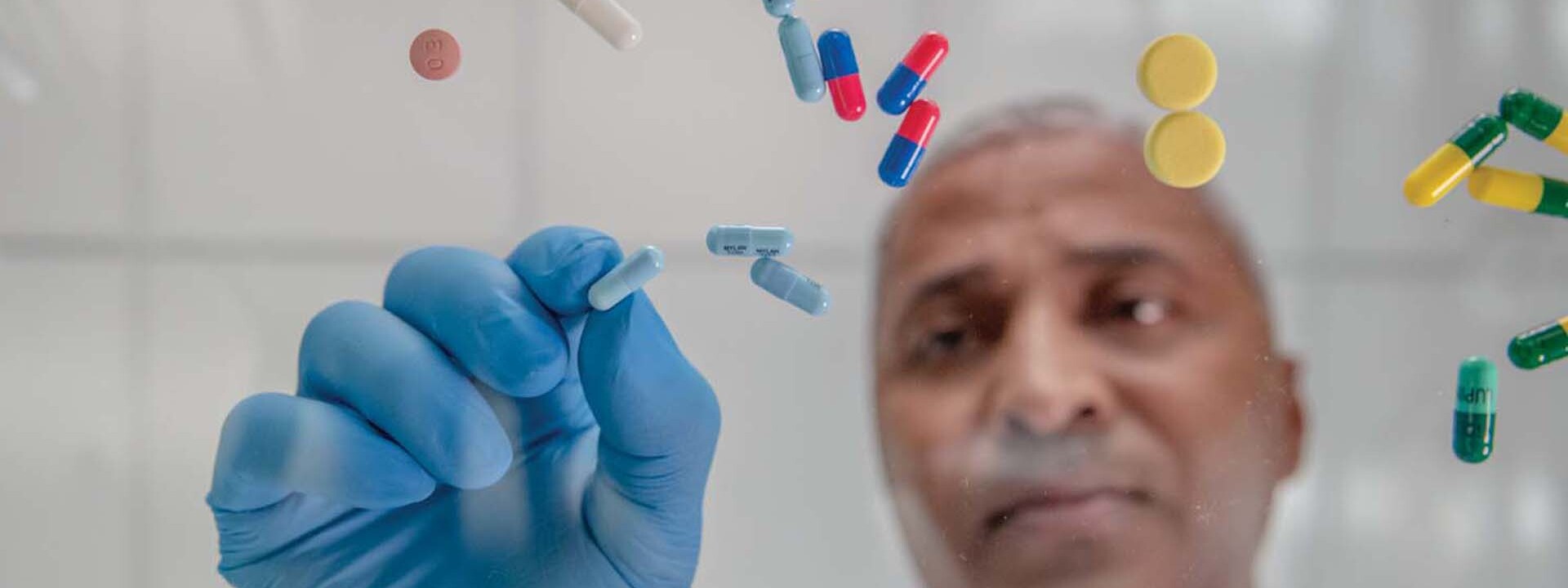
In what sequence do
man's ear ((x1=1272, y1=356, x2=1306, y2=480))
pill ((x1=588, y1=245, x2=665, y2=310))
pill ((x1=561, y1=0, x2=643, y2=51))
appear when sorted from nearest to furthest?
pill ((x1=588, y1=245, x2=665, y2=310)) < pill ((x1=561, y1=0, x2=643, y2=51)) < man's ear ((x1=1272, y1=356, x2=1306, y2=480))

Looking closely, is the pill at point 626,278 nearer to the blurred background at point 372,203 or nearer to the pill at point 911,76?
the blurred background at point 372,203

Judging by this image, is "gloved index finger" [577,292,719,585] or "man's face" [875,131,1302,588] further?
"man's face" [875,131,1302,588]

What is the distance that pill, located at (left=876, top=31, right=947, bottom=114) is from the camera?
958 millimetres

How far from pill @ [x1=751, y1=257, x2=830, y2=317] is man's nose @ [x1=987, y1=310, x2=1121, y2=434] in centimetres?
20

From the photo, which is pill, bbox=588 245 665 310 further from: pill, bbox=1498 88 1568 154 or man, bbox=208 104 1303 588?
pill, bbox=1498 88 1568 154

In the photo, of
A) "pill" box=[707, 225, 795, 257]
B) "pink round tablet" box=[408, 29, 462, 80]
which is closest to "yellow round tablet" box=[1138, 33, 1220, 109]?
"pill" box=[707, 225, 795, 257]

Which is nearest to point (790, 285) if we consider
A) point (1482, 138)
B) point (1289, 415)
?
point (1289, 415)

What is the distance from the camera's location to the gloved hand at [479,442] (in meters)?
0.84

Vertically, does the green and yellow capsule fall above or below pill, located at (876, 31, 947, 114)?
below

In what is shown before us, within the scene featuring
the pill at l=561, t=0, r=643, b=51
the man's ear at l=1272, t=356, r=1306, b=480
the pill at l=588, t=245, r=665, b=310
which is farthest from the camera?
the man's ear at l=1272, t=356, r=1306, b=480

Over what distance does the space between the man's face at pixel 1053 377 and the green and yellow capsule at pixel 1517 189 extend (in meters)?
0.25

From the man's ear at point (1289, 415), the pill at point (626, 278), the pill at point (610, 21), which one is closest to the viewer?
the pill at point (626, 278)

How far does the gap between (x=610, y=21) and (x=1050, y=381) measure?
0.48 m

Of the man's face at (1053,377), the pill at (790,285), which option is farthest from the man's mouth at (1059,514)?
the pill at (790,285)
